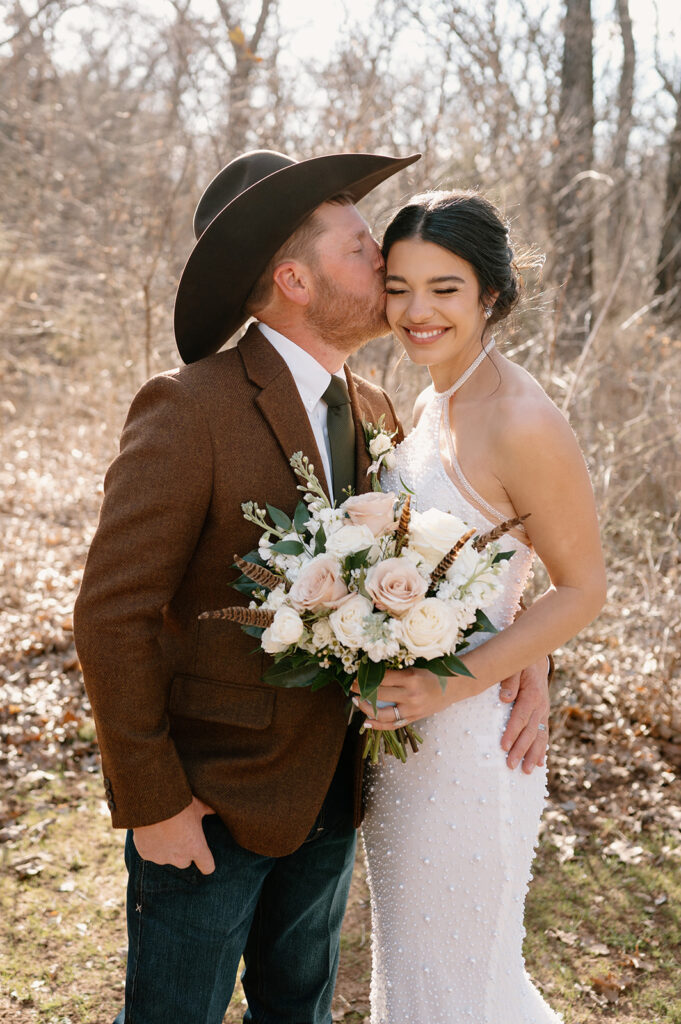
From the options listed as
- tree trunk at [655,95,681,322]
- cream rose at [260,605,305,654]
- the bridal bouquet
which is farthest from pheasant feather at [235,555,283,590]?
tree trunk at [655,95,681,322]

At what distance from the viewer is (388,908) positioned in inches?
103

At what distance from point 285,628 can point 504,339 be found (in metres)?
1.39

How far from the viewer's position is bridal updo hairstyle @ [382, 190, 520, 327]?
2562 millimetres

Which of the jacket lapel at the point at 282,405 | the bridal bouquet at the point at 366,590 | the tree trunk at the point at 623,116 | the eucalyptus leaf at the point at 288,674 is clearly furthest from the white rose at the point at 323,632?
the tree trunk at the point at 623,116

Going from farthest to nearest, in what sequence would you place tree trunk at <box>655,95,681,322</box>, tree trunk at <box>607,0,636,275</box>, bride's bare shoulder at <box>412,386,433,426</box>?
tree trunk at <box>607,0,636,275</box>
tree trunk at <box>655,95,681,322</box>
bride's bare shoulder at <box>412,386,433,426</box>

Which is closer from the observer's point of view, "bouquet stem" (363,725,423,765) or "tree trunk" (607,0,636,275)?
"bouquet stem" (363,725,423,765)

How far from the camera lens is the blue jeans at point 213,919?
2.27 metres

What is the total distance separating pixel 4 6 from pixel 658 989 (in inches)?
627

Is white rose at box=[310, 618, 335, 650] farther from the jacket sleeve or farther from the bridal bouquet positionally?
the jacket sleeve

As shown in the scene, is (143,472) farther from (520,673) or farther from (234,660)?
(520,673)

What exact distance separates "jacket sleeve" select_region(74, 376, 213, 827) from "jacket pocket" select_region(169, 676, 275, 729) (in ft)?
0.42

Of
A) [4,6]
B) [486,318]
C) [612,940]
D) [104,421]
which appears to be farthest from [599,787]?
[4,6]

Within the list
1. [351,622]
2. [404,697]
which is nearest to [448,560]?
[351,622]

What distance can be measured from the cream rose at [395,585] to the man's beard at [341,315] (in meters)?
0.93
